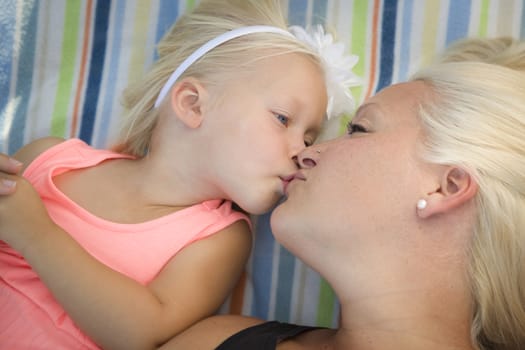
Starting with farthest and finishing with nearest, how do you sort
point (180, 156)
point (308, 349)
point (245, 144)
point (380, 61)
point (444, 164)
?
point (380, 61)
point (180, 156)
point (245, 144)
point (308, 349)
point (444, 164)

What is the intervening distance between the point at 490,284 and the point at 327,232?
0.32 m

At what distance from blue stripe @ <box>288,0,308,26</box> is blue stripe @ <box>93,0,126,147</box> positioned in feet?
1.69

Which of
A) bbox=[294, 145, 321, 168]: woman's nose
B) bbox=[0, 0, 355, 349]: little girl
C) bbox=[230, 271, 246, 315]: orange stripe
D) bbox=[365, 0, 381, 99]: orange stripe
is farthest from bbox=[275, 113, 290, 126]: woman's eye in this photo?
bbox=[230, 271, 246, 315]: orange stripe

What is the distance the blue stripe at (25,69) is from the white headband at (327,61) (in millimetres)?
482

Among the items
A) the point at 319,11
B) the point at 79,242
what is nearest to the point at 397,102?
the point at 319,11

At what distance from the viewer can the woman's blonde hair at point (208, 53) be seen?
5.07 ft

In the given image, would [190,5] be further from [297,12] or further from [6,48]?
[6,48]

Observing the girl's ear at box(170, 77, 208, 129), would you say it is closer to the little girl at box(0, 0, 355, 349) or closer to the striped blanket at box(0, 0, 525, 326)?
the little girl at box(0, 0, 355, 349)

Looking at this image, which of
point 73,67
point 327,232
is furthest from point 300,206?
point 73,67

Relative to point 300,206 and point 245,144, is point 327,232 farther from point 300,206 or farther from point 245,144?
point 245,144

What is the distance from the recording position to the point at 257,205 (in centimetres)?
143

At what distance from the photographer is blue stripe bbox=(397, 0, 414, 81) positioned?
1720 millimetres

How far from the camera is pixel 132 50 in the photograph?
185 centimetres

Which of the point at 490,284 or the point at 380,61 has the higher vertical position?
the point at 380,61
